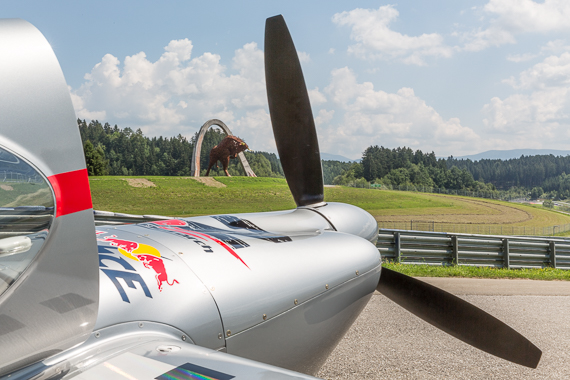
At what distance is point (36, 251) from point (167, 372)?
23.0 inches

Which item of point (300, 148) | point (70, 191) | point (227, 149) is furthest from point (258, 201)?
point (70, 191)

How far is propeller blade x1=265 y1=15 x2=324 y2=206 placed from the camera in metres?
4.28

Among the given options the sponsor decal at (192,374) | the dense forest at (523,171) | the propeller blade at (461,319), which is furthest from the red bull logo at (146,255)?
the dense forest at (523,171)

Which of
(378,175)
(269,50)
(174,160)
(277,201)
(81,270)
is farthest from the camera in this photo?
(378,175)

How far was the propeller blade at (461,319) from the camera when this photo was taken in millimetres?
2893

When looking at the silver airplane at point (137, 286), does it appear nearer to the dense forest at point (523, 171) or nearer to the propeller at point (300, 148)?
the propeller at point (300, 148)

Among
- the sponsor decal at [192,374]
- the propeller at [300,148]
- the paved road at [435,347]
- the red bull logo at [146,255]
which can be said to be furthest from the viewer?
the paved road at [435,347]

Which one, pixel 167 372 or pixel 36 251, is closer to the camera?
pixel 36 251

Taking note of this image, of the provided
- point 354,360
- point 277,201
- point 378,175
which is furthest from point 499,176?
point 354,360

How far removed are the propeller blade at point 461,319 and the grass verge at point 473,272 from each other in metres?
5.82

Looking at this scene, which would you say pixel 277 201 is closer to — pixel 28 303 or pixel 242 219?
pixel 242 219

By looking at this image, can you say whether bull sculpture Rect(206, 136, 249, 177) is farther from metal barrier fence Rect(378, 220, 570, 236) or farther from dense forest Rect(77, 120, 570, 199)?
metal barrier fence Rect(378, 220, 570, 236)

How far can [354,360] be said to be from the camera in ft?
13.9

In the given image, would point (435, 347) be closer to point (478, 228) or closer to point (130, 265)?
point (130, 265)
